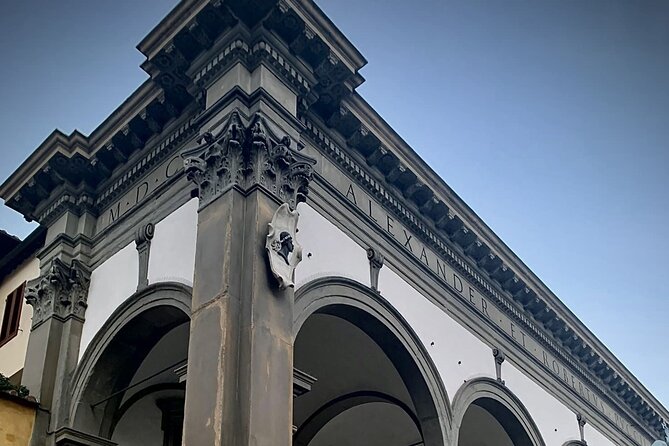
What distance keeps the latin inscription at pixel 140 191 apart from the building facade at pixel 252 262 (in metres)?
0.04

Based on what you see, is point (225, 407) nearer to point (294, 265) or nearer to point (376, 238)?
point (294, 265)

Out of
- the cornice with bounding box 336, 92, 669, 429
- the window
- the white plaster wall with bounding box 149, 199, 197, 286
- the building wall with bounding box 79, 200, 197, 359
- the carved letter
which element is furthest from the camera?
the carved letter

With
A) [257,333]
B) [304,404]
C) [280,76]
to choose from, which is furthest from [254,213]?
A: [304,404]

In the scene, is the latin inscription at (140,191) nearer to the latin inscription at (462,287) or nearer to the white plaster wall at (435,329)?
the white plaster wall at (435,329)

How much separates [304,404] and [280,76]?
6.70 metres

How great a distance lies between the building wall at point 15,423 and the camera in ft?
37.4

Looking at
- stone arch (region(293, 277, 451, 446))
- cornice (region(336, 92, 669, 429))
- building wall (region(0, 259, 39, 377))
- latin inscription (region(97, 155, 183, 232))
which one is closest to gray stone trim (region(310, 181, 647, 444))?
stone arch (region(293, 277, 451, 446))

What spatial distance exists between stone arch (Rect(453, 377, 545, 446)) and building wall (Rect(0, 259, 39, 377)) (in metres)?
7.17

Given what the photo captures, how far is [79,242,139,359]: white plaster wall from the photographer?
1216cm

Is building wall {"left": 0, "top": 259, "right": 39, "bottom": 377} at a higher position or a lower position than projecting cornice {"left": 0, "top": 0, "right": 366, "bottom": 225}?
lower

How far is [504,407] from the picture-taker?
1555 centimetres

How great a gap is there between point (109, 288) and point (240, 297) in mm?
3510

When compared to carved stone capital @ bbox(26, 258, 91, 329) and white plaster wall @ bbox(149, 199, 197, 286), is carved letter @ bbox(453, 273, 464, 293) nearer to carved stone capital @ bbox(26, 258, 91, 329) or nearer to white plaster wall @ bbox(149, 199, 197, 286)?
white plaster wall @ bbox(149, 199, 197, 286)

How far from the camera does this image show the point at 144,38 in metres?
11.8
